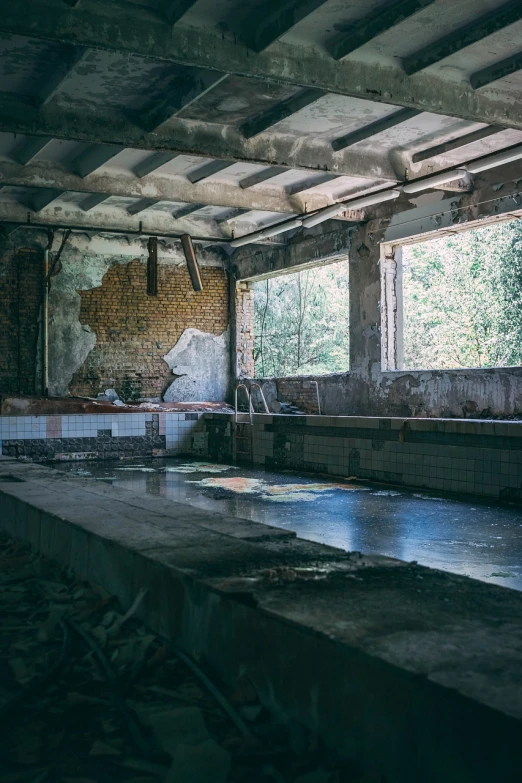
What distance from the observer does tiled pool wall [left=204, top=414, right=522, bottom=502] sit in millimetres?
7164

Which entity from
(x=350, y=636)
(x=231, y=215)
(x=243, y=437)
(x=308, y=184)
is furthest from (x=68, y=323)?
(x=350, y=636)

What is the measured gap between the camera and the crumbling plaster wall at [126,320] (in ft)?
43.7

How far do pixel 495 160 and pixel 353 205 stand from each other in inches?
92.5

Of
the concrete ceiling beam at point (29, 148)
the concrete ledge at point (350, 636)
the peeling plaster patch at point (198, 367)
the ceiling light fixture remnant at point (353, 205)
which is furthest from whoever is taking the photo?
the peeling plaster patch at point (198, 367)

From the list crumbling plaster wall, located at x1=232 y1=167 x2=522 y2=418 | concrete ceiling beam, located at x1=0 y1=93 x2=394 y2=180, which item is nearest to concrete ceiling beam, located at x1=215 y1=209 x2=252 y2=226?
crumbling plaster wall, located at x1=232 y1=167 x2=522 y2=418

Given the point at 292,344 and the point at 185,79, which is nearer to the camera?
the point at 185,79

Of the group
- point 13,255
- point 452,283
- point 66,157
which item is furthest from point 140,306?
point 452,283

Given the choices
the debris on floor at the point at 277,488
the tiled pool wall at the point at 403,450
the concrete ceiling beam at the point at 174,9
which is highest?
the concrete ceiling beam at the point at 174,9

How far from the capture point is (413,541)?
17.2 ft

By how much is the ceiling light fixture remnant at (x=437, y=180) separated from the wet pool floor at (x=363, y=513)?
367cm

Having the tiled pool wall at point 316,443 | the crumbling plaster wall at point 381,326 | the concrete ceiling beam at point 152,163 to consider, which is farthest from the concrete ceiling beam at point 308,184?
the tiled pool wall at point 316,443

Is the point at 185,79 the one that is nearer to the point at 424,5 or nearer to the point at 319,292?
the point at 424,5

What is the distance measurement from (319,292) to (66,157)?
12677mm

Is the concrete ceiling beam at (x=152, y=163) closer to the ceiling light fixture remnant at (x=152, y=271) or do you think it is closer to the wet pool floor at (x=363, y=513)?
the ceiling light fixture remnant at (x=152, y=271)
